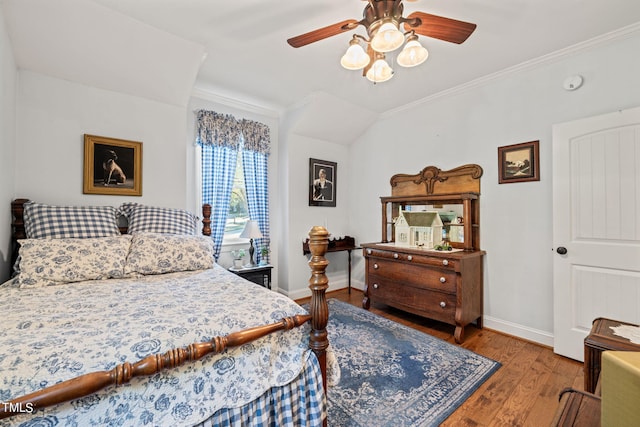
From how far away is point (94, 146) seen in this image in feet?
7.95

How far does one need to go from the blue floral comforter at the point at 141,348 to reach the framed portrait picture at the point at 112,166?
1209 mm

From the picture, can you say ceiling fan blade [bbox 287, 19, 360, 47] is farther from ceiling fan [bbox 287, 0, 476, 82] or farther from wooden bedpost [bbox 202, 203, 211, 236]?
wooden bedpost [bbox 202, 203, 211, 236]

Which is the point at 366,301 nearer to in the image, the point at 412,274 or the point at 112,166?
the point at 412,274

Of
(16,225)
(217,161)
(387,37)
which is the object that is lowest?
(16,225)

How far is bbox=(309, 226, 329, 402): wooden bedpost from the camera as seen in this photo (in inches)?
51.0

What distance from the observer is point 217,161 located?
332 cm

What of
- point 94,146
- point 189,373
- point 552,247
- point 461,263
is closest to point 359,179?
point 461,263

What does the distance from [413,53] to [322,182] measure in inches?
99.0

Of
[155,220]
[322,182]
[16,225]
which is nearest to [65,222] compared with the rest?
[16,225]

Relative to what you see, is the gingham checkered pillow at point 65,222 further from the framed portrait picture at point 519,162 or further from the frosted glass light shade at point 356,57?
the framed portrait picture at point 519,162

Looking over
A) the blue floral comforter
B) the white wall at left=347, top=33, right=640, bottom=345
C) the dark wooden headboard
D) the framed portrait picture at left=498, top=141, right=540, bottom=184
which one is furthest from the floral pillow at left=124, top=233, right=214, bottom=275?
the framed portrait picture at left=498, top=141, right=540, bottom=184

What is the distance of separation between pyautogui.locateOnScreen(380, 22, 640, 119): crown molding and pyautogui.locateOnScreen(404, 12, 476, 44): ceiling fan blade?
1.45m

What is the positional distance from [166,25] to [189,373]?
2.44 m

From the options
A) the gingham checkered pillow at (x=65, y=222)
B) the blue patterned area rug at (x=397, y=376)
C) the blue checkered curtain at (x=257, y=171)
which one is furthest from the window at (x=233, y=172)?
the blue patterned area rug at (x=397, y=376)
